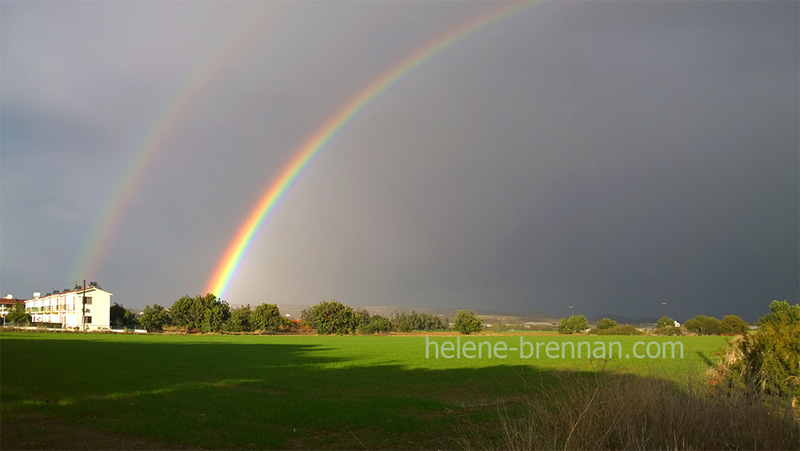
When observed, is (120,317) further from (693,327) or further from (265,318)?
(693,327)

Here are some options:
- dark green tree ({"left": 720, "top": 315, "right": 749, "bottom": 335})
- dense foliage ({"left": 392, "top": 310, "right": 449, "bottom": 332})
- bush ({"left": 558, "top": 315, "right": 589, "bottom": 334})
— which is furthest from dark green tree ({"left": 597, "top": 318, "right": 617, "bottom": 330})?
dense foliage ({"left": 392, "top": 310, "right": 449, "bottom": 332})

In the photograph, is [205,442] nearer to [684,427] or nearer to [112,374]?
[684,427]

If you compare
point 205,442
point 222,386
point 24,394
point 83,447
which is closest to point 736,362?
point 205,442

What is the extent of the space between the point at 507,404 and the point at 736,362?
7.13 meters

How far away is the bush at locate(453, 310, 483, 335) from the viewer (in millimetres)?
142000

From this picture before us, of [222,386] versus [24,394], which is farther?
[222,386]

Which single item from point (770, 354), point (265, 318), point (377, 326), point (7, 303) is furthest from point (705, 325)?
point (7, 303)

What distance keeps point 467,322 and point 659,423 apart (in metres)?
138

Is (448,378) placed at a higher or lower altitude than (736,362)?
lower

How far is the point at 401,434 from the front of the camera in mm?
12695

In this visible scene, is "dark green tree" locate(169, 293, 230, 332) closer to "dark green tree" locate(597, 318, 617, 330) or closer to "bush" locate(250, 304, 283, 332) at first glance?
"bush" locate(250, 304, 283, 332)

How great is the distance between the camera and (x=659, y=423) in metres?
6.55

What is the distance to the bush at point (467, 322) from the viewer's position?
466 feet

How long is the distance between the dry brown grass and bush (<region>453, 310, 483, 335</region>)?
137m
